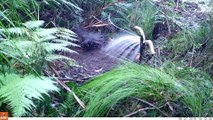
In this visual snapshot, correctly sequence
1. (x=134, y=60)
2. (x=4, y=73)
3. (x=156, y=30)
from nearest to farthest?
(x=4, y=73)
(x=134, y=60)
(x=156, y=30)

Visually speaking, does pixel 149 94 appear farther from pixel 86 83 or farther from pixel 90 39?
pixel 90 39

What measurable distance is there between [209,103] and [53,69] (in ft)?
1.80

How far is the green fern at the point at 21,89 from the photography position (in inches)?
31.5

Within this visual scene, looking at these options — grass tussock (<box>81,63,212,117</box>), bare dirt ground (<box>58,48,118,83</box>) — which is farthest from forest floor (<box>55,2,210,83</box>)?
grass tussock (<box>81,63,212,117</box>)

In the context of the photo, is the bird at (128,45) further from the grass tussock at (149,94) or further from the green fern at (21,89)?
the green fern at (21,89)

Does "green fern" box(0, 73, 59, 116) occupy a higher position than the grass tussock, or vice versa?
"green fern" box(0, 73, 59, 116)

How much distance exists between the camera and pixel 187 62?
1222 mm

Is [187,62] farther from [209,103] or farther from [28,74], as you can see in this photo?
[28,74]

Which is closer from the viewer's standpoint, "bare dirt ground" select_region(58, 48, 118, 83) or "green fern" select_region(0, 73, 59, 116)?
"green fern" select_region(0, 73, 59, 116)

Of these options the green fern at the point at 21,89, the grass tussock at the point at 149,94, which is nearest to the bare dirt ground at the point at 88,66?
the grass tussock at the point at 149,94

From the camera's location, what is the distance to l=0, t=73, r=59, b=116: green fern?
799mm

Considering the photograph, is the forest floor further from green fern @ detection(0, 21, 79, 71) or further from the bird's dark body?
green fern @ detection(0, 21, 79, 71)

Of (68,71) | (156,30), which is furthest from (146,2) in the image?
(68,71)

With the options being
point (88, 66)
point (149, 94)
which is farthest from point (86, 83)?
point (149, 94)
